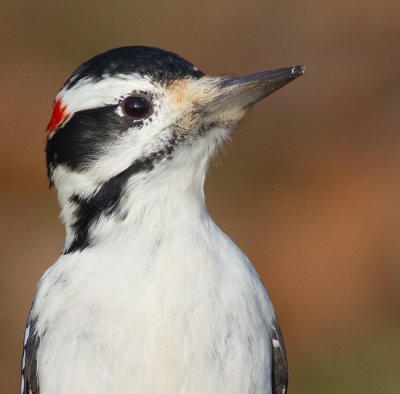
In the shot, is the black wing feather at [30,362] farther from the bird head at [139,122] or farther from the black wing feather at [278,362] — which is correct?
the black wing feather at [278,362]

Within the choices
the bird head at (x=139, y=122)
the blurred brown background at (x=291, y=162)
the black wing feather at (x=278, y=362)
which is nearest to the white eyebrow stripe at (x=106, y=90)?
the bird head at (x=139, y=122)

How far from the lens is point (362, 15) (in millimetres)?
16562

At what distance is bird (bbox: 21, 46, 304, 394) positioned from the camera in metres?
6.29

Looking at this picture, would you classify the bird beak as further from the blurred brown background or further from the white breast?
the blurred brown background

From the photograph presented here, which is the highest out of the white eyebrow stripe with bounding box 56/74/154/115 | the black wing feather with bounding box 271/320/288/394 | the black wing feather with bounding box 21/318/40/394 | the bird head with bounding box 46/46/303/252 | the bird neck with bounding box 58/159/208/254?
Result: the white eyebrow stripe with bounding box 56/74/154/115

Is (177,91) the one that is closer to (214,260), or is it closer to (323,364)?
(214,260)

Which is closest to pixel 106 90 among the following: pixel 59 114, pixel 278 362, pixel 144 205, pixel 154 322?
pixel 59 114

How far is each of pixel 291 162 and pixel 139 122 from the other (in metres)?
8.34

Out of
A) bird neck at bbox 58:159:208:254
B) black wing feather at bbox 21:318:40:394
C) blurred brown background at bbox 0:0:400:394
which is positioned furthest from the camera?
blurred brown background at bbox 0:0:400:394

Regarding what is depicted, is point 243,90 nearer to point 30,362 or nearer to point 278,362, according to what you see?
point 278,362

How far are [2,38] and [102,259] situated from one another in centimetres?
1072

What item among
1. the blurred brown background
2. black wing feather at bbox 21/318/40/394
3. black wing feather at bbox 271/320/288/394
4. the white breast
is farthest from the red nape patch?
the blurred brown background

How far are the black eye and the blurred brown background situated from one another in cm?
564

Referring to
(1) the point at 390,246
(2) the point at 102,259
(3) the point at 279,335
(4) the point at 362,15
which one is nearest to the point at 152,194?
(2) the point at 102,259
